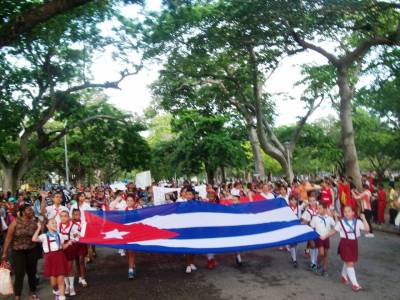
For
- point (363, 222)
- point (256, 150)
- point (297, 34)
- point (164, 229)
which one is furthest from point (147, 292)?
point (256, 150)

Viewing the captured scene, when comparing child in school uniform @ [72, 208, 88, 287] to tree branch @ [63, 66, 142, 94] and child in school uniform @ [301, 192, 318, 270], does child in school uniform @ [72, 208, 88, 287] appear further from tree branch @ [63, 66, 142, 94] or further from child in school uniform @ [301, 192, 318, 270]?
tree branch @ [63, 66, 142, 94]

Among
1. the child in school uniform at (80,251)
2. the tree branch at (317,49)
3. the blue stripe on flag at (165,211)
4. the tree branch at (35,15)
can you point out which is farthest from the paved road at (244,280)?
the tree branch at (317,49)

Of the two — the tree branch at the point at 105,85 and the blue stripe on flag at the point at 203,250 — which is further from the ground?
the tree branch at the point at 105,85

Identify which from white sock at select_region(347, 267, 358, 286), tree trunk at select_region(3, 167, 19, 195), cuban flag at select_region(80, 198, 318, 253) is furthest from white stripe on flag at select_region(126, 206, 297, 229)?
tree trunk at select_region(3, 167, 19, 195)

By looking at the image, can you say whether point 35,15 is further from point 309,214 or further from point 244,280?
point 309,214

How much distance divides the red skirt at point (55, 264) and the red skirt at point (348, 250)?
507 centimetres

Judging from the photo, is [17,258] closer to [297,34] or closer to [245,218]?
[245,218]

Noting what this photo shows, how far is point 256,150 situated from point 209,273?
19261mm

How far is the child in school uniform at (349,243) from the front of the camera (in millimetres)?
8083

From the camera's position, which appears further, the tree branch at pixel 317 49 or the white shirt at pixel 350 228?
the tree branch at pixel 317 49

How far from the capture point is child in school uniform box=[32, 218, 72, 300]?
7879 millimetres

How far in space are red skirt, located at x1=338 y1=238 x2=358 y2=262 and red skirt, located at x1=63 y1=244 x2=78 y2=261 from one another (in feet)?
17.1

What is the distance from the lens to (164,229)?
377 inches

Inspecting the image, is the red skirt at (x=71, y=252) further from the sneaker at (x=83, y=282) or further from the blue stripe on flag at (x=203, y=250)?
the blue stripe on flag at (x=203, y=250)
